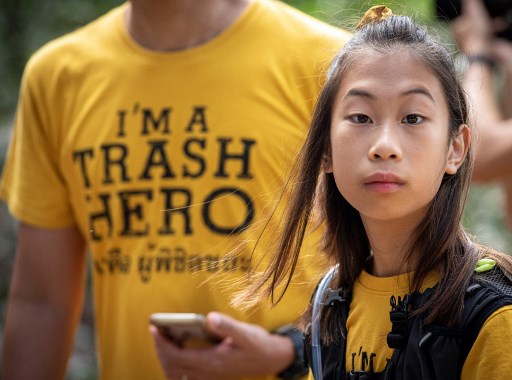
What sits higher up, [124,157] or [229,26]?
[229,26]

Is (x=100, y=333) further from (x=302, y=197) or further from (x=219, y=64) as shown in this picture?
(x=302, y=197)

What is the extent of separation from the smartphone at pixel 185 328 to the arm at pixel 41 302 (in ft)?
2.04

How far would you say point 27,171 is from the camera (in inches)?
122

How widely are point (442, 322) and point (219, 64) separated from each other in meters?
1.36

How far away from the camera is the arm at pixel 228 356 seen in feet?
8.66

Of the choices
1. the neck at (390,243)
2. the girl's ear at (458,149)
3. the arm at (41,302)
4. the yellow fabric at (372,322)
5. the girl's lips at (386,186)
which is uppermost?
the girl's ear at (458,149)

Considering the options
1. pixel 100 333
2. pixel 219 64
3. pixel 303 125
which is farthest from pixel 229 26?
pixel 100 333

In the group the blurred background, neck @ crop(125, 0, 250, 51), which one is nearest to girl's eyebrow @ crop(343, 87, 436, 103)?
neck @ crop(125, 0, 250, 51)

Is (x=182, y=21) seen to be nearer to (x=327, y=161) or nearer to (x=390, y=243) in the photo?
(x=327, y=161)

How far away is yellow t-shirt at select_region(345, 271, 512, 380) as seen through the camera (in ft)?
5.47

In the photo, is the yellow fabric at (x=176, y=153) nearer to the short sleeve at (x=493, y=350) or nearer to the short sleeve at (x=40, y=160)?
the short sleeve at (x=40, y=160)

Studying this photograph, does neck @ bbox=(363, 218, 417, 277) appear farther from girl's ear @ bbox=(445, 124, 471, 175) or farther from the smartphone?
the smartphone

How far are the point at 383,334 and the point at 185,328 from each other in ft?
2.54

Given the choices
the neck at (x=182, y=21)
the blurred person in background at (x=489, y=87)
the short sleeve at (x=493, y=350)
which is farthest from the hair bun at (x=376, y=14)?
the blurred person in background at (x=489, y=87)
